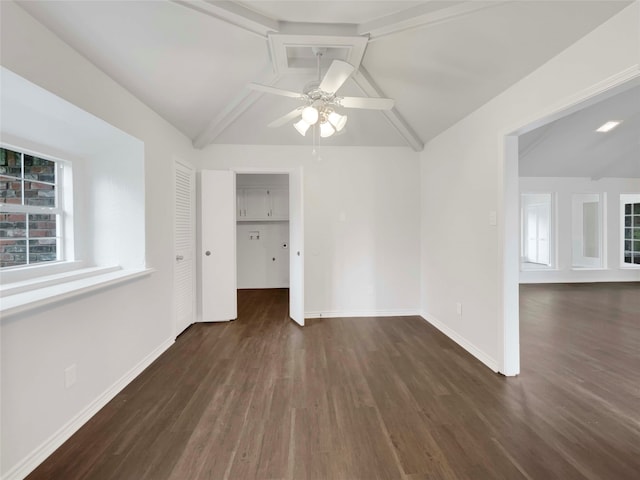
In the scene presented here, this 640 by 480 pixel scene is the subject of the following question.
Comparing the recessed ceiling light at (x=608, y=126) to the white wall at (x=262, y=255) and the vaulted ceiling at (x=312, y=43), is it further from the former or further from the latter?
the white wall at (x=262, y=255)

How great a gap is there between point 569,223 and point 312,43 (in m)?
7.08

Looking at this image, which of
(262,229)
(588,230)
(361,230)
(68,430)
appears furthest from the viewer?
(588,230)

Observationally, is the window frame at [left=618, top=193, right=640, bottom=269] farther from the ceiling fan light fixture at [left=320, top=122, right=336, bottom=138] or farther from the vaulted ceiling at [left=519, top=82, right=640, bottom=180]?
the ceiling fan light fixture at [left=320, top=122, right=336, bottom=138]

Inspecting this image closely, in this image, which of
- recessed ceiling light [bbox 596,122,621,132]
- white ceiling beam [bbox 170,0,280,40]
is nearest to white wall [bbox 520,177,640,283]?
recessed ceiling light [bbox 596,122,621,132]

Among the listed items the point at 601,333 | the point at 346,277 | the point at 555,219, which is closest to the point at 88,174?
the point at 346,277

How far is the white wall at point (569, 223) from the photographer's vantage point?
6.09 meters

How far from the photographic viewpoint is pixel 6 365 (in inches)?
52.8

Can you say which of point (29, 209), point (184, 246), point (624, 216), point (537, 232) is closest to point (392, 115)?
point (184, 246)

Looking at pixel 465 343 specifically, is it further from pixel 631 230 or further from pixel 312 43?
pixel 631 230

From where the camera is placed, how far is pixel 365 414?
1.85m

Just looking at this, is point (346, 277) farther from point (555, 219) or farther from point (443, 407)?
point (555, 219)

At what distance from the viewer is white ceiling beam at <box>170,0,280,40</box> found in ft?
5.42

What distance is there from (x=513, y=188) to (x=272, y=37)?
7.45ft

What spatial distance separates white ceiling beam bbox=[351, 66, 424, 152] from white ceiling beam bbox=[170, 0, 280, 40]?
0.87m
